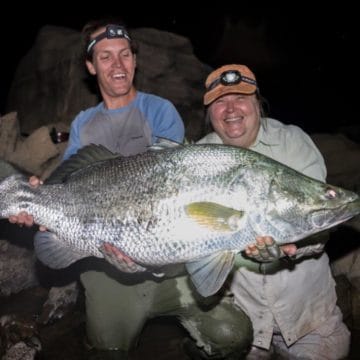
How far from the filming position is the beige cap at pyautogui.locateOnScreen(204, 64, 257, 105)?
3.43 meters

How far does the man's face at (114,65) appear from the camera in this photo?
3.60 metres

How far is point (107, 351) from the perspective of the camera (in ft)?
12.0

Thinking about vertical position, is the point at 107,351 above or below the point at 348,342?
below

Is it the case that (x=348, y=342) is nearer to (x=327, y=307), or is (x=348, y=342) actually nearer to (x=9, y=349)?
(x=327, y=307)

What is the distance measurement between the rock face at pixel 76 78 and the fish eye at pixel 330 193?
17.7ft

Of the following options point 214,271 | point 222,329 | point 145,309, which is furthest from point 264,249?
point 145,309

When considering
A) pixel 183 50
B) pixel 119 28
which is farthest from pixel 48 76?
pixel 119 28

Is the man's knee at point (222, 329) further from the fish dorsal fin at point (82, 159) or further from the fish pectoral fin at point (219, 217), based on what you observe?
the fish dorsal fin at point (82, 159)

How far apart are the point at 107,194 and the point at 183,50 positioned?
25.6 ft

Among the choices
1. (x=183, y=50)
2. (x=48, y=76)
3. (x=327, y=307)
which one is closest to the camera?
(x=327, y=307)

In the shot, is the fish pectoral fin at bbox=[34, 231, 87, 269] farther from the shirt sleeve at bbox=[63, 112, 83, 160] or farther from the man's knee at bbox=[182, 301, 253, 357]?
the man's knee at bbox=[182, 301, 253, 357]

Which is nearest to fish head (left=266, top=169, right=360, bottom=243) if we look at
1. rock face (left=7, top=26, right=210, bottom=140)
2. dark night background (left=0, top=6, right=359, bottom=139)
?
rock face (left=7, top=26, right=210, bottom=140)

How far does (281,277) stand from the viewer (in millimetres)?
3354

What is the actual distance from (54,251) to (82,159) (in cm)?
72
